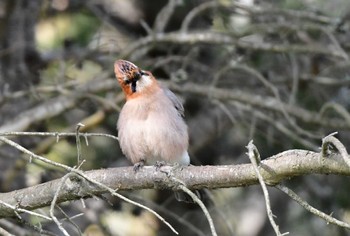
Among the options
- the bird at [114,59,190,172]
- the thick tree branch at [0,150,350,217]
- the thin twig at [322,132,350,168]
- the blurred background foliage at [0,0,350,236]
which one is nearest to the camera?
the thin twig at [322,132,350,168]

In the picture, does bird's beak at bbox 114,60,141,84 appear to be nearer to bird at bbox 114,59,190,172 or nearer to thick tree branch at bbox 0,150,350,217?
bird at bbox 114,59,190,172

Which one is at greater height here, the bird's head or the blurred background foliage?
the bird's head

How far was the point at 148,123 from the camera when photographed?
4.96 m

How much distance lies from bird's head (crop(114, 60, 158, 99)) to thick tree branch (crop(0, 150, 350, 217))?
4.38 feet

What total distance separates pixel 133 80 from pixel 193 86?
2.92 feet

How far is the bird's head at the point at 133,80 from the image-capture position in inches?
201

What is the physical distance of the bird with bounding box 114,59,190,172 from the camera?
16.1 ft

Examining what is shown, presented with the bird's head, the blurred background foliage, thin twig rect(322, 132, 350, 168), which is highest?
thin twig rect(322, 132, 350, 168)

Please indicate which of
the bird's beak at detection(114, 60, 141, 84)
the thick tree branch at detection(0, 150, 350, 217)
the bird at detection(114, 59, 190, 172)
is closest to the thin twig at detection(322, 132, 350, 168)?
the thick tree branch at detection(0, 150, 350, 217)

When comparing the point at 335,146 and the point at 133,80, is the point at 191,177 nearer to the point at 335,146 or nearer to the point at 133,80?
the point at 335,146

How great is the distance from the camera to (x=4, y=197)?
12.8ft

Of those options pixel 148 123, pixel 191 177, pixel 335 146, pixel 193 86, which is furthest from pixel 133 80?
pixel 335 146

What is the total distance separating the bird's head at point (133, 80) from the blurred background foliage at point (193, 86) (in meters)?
0.57

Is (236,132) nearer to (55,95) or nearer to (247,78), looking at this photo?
(247,78)
